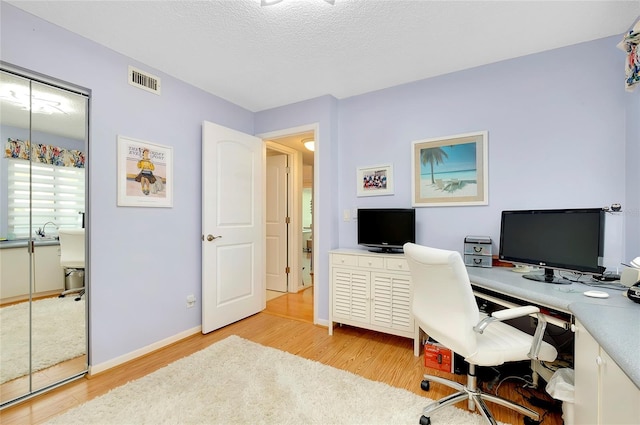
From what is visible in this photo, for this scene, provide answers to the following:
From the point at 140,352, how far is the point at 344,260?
6.40ft

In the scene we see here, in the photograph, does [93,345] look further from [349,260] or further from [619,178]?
[619,178]

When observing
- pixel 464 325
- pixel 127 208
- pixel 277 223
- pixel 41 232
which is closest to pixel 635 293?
pixel 464 325

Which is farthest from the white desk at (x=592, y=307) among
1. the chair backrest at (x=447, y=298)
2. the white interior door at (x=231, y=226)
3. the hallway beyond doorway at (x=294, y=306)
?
the white interior door at (x=231, y=226)

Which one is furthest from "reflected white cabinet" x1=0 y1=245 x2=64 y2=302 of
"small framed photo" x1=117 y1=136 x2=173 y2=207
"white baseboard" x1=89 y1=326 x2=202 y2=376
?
"white baseboard" x1=89 y1=326 x2=202 y2=376

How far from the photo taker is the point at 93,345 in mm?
2084

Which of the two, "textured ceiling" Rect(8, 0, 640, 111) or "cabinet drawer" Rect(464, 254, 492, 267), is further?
"cabinet drawer" Rect(464, 254, 492, 267)

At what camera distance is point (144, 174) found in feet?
7.89

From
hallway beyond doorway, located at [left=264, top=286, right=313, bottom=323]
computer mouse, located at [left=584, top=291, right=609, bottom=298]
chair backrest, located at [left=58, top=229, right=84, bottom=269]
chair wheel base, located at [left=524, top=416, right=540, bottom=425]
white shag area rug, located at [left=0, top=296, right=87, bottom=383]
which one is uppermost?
chair backrest, located at [left=58, top=229, right=84, bottom=269]

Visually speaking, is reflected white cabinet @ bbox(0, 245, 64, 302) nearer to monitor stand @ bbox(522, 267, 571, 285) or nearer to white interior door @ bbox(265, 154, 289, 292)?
white interior door @ bbox(265, 154, 289, 292)

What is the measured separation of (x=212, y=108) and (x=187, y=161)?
70 cm

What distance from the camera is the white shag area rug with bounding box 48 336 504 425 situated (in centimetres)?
161

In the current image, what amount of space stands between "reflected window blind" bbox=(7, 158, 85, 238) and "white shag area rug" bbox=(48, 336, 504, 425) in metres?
1.20

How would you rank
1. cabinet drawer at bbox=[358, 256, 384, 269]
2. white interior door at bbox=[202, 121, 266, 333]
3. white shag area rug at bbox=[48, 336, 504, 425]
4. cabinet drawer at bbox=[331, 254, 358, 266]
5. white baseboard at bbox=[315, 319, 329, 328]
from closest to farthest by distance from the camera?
1. white shag area rug at bbox=[48, 336, 504, 425]
2. cabinet drawer at bbox=[358, 256, 384, 269]
3. cabinet drawer at bbox=[331, 254, 358, 266]
4. white interior door at bbox=[202, 121, 266, 333]
5. white baseboard at bbox=[315, 319, 329, 328]

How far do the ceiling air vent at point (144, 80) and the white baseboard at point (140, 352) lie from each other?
7.33 feet
